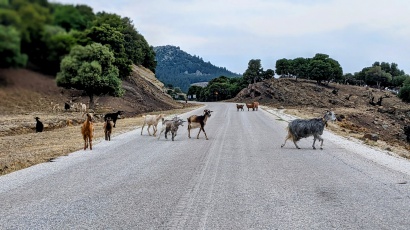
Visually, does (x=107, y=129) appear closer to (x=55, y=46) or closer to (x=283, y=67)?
(x=55, y=46)

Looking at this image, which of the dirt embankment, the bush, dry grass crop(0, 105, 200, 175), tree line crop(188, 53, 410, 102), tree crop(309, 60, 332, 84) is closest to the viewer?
the dirt embankment

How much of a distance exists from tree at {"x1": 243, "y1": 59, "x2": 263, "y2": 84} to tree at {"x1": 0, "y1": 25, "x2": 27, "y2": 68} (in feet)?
466

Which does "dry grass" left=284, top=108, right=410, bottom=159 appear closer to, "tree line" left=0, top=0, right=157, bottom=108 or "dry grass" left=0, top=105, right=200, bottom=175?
"dry grass" left=0, top=105, right=200, bottom=175

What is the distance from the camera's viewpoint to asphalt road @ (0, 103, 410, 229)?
7027 millimetres

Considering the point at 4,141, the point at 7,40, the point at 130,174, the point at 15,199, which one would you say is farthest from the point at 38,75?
the point at 4,141

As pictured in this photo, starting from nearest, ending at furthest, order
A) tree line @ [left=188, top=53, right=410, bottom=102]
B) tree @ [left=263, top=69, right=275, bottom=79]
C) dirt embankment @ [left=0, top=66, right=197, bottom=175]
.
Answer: dirt embankment @ [left=0, top=66, right=197, bottom=175]
tree line @ [left=188, top=53, right=410, bottom=102]
tree @ [left=263, top=69, right=275, bottom=79]

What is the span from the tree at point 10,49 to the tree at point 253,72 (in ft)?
466

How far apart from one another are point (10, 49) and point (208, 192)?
6.63 m

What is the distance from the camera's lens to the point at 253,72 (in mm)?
144375

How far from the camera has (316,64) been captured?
125 meters

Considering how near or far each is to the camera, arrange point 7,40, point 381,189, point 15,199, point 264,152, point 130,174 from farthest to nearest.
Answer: point 264,152, point 130,174, point 381,189, point 15,199, point 7,40

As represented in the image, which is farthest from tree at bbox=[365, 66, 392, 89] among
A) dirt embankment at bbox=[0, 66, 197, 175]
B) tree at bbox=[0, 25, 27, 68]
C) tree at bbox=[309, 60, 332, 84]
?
tree at bbox=[0, 25, 27, 68]

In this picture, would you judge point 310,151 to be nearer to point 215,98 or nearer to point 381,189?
point 381,189

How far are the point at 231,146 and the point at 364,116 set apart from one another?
4962 centimetres
